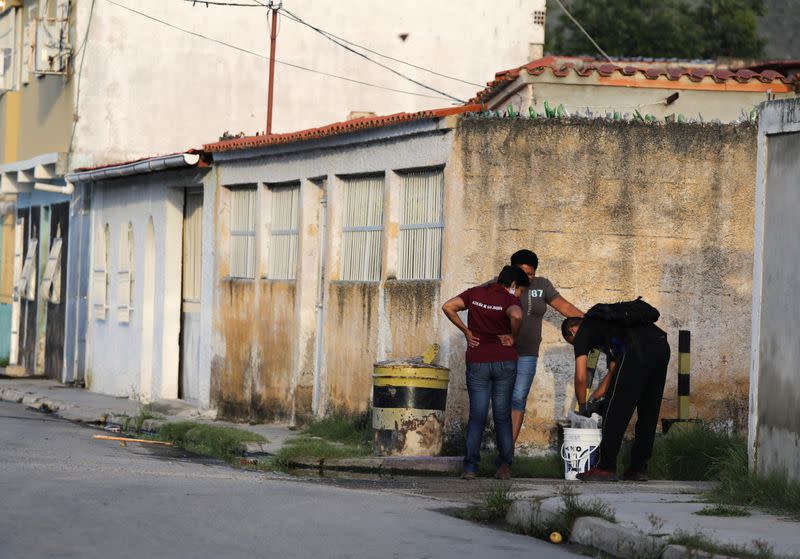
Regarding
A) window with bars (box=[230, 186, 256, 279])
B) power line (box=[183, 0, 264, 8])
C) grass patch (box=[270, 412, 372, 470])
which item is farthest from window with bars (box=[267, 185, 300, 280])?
power line (box=[183, 0, 264, 8])

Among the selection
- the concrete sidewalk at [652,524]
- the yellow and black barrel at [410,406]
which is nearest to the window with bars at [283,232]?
the yellow and black barrel at [410,406]

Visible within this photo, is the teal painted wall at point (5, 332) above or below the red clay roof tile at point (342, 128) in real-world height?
below

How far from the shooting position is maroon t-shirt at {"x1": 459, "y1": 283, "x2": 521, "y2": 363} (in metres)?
13.5

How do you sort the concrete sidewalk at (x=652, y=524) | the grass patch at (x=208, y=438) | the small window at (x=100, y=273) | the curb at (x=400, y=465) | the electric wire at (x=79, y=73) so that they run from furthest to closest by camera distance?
1. the electric wire at (x=79, y=73)
2. the small window at (x=100, y=273)
3. the grass patch at (x=208, y=438)
4. the curb at (x=400, y=465)
5. the concrete sidewalk at (x=652, y=524)

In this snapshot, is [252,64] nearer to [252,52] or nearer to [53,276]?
[252,52]

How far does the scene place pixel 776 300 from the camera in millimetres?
11609

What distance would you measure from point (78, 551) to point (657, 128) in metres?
8.74

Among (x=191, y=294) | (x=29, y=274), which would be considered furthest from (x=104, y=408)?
(x=29, y=274)

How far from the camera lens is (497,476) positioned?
1376cm

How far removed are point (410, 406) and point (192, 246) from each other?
30.1ft

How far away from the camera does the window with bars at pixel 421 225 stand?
53.4 feet

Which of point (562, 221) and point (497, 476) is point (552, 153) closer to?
point (562, 221)

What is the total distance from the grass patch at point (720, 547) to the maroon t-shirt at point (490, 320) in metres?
4.55

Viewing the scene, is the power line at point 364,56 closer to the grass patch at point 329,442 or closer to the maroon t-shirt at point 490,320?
the grass patch at point 329,442
